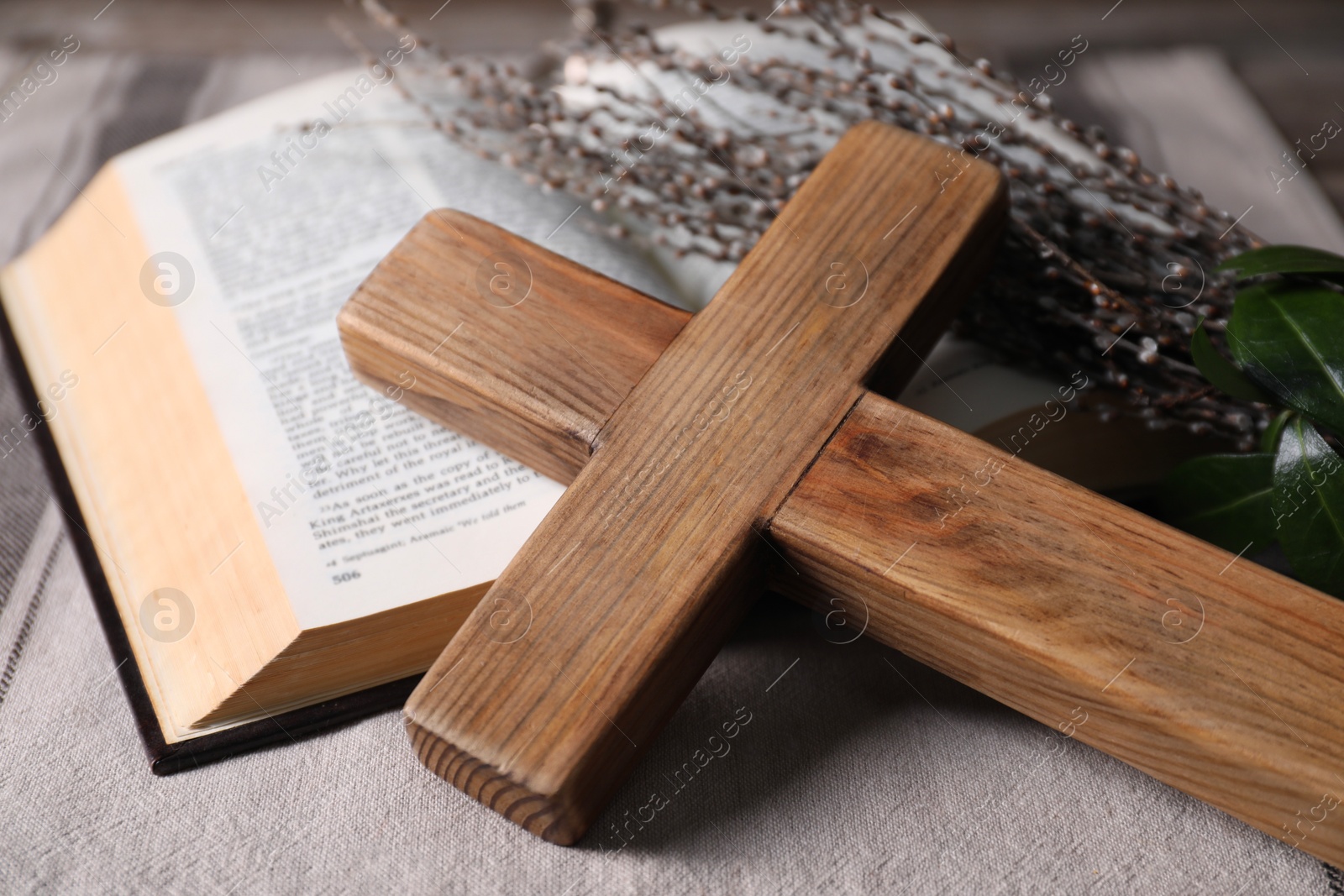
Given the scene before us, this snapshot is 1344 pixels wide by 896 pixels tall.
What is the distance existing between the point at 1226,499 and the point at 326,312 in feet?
2.37

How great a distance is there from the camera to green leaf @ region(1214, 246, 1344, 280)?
2.05 feet

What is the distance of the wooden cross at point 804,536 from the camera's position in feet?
1.65

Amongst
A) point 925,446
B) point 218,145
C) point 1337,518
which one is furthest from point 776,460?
point 218,145

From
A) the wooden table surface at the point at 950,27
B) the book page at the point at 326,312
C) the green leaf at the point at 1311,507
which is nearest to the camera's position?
the green leaf at the point at 1311,507

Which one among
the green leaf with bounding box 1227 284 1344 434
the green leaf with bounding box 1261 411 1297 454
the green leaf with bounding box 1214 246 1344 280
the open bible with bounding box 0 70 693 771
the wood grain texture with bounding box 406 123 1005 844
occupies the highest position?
the green leaf with bounding box 1214 246 1344 280

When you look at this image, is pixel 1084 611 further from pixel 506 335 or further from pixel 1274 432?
pixel 506 335

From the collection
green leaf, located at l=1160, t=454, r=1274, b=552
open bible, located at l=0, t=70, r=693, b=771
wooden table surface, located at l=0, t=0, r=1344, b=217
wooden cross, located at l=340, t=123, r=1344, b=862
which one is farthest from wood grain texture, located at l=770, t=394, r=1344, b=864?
wooden table surface, located at l=0, t=0, r=1344, b=217

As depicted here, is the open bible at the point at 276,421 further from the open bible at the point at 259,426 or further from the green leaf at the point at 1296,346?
the green leaf at the point at 1296,346

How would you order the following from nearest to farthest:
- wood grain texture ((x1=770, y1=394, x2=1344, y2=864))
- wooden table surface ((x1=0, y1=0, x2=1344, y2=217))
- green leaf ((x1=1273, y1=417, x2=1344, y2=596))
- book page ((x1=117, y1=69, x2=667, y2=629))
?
wood grain texture ((x1=770, y1=394, x2=1344, y2=864))
green leaf ((x1=1273, y1=417, x2=1344, y2=596))
book page ((x1=117, y1=69, x2=667, y2=629))
wooden table surface ((x1=0, y1=0, x2=1344, y2=217))

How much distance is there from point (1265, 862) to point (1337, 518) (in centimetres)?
21

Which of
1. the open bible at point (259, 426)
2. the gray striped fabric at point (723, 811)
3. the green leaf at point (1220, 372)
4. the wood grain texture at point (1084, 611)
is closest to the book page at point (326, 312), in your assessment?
the open bible at point (259, 426)

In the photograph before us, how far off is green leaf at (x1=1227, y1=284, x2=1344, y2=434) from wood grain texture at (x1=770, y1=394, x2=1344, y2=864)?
0.46ft

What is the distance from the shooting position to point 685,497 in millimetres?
574

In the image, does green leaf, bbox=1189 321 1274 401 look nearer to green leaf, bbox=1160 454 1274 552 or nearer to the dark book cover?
green leaf, bbox=1160 454 1274 552
